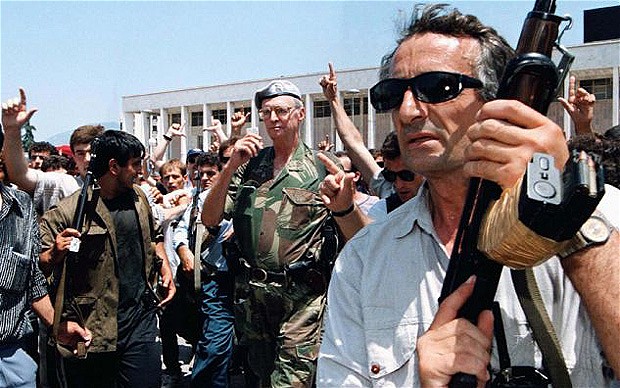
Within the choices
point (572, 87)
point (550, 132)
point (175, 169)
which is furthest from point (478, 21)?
point (175, 169)

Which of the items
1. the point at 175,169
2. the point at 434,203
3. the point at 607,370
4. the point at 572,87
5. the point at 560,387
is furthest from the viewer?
the point at 175,169

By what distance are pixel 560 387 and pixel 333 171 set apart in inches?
89.8

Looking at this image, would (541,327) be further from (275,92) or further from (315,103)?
(315,103)

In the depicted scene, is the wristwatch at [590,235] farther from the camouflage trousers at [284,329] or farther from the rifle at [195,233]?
the rifle at [195,233]

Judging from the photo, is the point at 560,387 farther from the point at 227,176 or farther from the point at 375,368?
the point at 227,176

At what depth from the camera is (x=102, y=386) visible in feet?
16.8

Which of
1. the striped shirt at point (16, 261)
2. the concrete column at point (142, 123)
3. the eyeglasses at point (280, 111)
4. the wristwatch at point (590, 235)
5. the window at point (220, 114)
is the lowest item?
A: the concrete column at point (142, 123)

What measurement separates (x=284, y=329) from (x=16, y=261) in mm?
1799

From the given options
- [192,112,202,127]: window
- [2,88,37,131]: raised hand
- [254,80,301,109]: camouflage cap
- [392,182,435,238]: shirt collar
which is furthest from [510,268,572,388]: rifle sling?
[192,112,202,127]: window

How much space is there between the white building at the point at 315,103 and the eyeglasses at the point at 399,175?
973 cm

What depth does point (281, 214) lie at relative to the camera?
4910 millimetres

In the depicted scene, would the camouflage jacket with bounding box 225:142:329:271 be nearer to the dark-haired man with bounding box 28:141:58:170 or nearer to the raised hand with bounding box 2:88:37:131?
the raised hand with bounding box 2:88:37:131

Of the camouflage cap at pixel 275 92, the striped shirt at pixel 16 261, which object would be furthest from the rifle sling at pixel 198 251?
the striped shirt at pixel 16 261

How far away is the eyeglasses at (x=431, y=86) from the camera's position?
1980 millimetres
